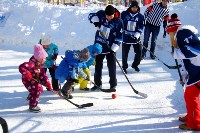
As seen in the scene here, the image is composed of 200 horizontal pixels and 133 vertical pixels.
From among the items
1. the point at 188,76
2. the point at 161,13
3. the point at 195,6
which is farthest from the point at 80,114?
the point at 195,6

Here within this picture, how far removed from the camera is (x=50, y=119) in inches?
185

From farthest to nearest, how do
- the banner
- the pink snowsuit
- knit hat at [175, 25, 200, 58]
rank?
the banner, the pink snowsuit, knit hat at [175, 25, 200, 58]

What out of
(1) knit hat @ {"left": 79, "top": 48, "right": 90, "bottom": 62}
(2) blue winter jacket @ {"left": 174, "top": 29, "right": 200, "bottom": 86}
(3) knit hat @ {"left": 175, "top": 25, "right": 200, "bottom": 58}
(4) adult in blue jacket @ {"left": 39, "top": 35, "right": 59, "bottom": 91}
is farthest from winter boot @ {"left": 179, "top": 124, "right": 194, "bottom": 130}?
(4) adult in blue jacket @ {"left": 39, "top": 35, "right": 59, "bottom": 91}

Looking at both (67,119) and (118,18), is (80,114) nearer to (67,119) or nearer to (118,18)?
(67,119)

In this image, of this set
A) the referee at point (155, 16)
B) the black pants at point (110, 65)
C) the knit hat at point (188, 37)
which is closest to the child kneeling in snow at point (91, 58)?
the black pants at point (110, 65)

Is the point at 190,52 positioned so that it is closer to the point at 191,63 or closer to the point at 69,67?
the point at 191,63

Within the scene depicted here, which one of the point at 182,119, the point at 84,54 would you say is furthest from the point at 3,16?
the point at 182,119

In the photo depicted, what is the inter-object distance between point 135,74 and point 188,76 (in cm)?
304

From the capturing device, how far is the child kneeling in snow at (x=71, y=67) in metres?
5.27

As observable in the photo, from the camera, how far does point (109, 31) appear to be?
19.1ft

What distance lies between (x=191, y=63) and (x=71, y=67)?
6.81ft

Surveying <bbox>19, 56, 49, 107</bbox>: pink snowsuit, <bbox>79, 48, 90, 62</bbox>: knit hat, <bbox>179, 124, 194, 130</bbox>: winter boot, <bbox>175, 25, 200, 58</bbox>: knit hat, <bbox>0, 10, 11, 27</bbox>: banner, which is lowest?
<bbox>179, 124, 194, 130</bbox>: winter boot

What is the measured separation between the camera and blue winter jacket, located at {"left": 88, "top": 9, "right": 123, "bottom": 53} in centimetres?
579

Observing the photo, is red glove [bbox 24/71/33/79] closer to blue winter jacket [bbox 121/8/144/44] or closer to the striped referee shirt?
blue winter jacket [bbox 121/8/144/44]
